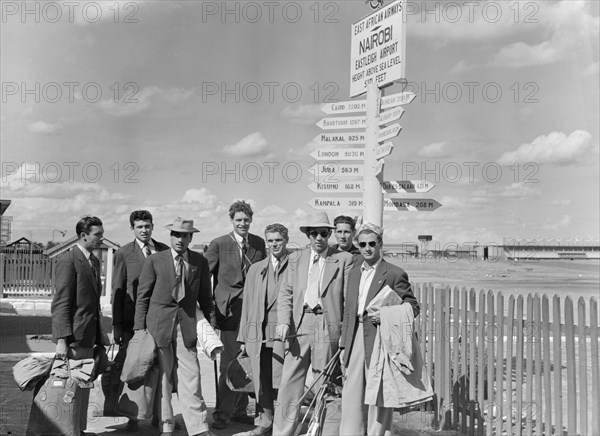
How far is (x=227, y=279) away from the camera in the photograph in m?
7.22

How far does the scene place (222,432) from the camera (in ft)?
22.3

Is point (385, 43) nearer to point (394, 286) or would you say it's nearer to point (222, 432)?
point (394, 286)

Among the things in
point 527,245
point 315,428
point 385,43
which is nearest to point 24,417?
point 315,428

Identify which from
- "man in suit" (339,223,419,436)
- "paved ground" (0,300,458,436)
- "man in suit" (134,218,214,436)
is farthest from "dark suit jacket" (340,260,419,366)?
"paved ground" (0,300,458,436)

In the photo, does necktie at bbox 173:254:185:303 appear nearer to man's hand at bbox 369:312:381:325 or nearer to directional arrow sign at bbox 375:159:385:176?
man's hand at bbox 369:312:381:325

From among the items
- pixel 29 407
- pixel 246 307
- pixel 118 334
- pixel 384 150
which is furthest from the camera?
pixel 384 150

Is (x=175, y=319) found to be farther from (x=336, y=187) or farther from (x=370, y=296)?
(x=336, y=187)

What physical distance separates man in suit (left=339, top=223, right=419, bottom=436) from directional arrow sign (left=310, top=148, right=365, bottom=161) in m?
3.30

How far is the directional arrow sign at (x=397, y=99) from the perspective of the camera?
26.7ft

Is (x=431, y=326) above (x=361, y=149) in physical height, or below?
below

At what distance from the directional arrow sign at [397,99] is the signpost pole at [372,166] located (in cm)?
13

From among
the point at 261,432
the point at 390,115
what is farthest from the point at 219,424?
the point at 390,115

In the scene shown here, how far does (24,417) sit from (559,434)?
5.15 m

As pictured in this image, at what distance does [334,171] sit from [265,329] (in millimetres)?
2926
